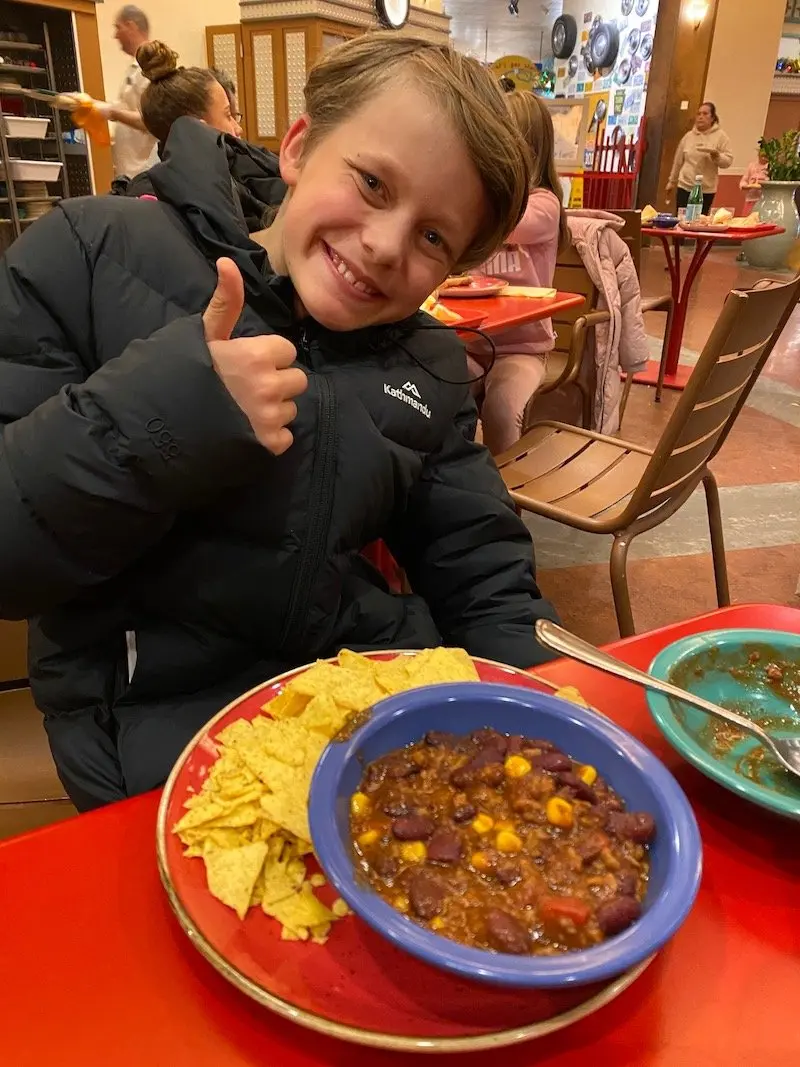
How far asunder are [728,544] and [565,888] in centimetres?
310

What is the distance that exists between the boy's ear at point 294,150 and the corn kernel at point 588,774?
915 mm

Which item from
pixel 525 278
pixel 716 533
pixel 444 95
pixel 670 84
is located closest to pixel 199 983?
pixel 444 95

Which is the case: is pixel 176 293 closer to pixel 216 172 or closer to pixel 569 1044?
pixel 216 172

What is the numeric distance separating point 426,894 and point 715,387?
166 cm

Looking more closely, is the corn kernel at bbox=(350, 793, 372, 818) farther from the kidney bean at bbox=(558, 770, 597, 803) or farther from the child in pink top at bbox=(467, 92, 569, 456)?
the child in pink top at bbox=(467, 92, 569, 456)

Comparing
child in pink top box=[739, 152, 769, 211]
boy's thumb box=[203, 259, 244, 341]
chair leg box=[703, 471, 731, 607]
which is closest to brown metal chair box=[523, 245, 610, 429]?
chair leg box=[703, 471, 731, 607]

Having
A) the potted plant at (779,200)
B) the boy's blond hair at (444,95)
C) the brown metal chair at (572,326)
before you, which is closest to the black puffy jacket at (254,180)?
the boy's blond hair at (444,95)

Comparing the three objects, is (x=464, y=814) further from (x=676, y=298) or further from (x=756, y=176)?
(x=756, y=176)

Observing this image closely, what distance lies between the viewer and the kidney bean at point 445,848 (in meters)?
0.59

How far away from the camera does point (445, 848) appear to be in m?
0.59

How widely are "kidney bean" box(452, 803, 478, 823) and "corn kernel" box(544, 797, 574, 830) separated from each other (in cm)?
6

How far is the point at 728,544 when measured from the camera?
11.1ft

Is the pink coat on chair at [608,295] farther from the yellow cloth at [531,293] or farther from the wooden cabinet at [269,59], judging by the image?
the wooden cabinet at [269,59]

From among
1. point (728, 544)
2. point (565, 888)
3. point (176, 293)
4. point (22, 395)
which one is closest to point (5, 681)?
point (22, 395)
